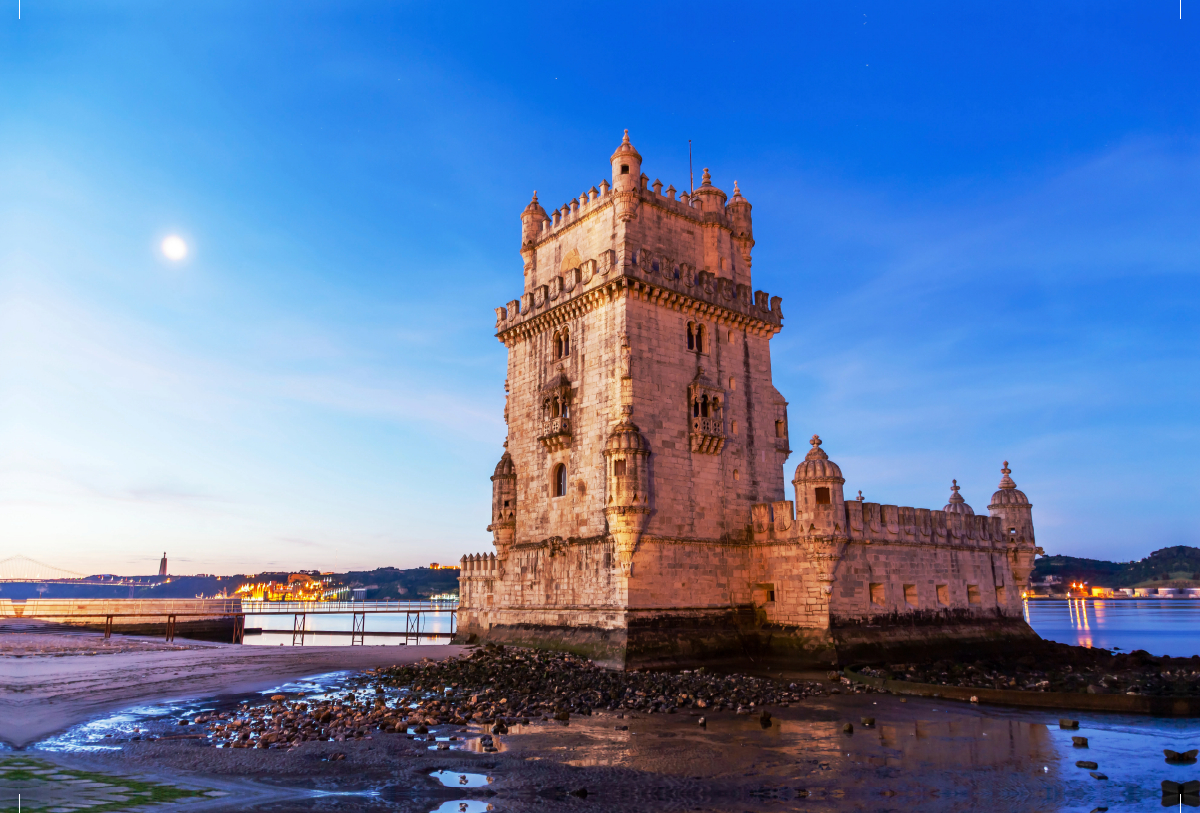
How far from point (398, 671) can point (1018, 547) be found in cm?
3237

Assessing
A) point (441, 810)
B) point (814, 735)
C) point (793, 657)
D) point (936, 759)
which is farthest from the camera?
point (793, 657)

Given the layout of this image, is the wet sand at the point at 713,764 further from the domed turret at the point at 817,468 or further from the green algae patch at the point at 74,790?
the domed turret at the point at 817,468

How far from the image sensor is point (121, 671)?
2791 centimetres

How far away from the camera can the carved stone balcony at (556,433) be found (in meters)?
31.9

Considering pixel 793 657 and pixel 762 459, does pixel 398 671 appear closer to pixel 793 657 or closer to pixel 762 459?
pixel 793 657

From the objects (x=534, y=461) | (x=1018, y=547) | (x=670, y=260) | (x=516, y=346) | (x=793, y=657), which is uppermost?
(x=670, y=260)

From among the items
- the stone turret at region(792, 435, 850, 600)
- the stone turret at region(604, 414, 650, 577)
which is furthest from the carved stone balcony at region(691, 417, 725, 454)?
the stone turret at region(792, 435, 850, 600)

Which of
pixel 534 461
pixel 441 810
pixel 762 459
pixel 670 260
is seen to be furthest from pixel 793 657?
pixel 441 810

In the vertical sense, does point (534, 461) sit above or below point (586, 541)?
above

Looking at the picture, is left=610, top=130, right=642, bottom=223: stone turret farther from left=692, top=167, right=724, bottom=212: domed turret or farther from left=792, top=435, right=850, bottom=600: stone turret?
left=792, top=435, right=850, bottom=600: stone turret

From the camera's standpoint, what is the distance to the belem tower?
2891 centimetres

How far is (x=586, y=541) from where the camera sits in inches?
1179

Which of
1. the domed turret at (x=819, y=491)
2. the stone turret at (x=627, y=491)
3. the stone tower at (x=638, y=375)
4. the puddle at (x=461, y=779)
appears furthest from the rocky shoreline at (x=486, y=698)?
the domed turret at (x=819, y=491)

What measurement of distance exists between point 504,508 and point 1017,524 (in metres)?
27.5
